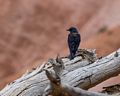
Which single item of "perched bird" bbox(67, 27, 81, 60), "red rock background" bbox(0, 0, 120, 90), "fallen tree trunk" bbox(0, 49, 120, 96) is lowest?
"fallen tree trunk" bbox(0, 49, 120, 96)

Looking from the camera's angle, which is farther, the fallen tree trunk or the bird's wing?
the bird's wing

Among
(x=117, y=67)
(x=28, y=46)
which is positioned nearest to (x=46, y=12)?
(x=28, y=46)

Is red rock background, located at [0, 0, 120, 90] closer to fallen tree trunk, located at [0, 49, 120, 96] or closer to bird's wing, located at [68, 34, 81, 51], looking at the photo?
bird's wing, located at [68, 34, 81, 51]

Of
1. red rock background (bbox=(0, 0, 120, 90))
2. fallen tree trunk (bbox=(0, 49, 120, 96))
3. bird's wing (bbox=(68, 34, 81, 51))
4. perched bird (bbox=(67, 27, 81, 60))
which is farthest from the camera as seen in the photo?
red rock background (bbox=(0, 0, 120, 90))

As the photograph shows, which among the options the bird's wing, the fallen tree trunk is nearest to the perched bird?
the bird's wing

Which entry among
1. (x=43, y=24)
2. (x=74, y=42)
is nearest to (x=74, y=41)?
(x=74, y=42)

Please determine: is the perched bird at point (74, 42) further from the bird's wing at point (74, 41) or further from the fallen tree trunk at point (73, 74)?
the fallen tree trunk at point (73, 74)
